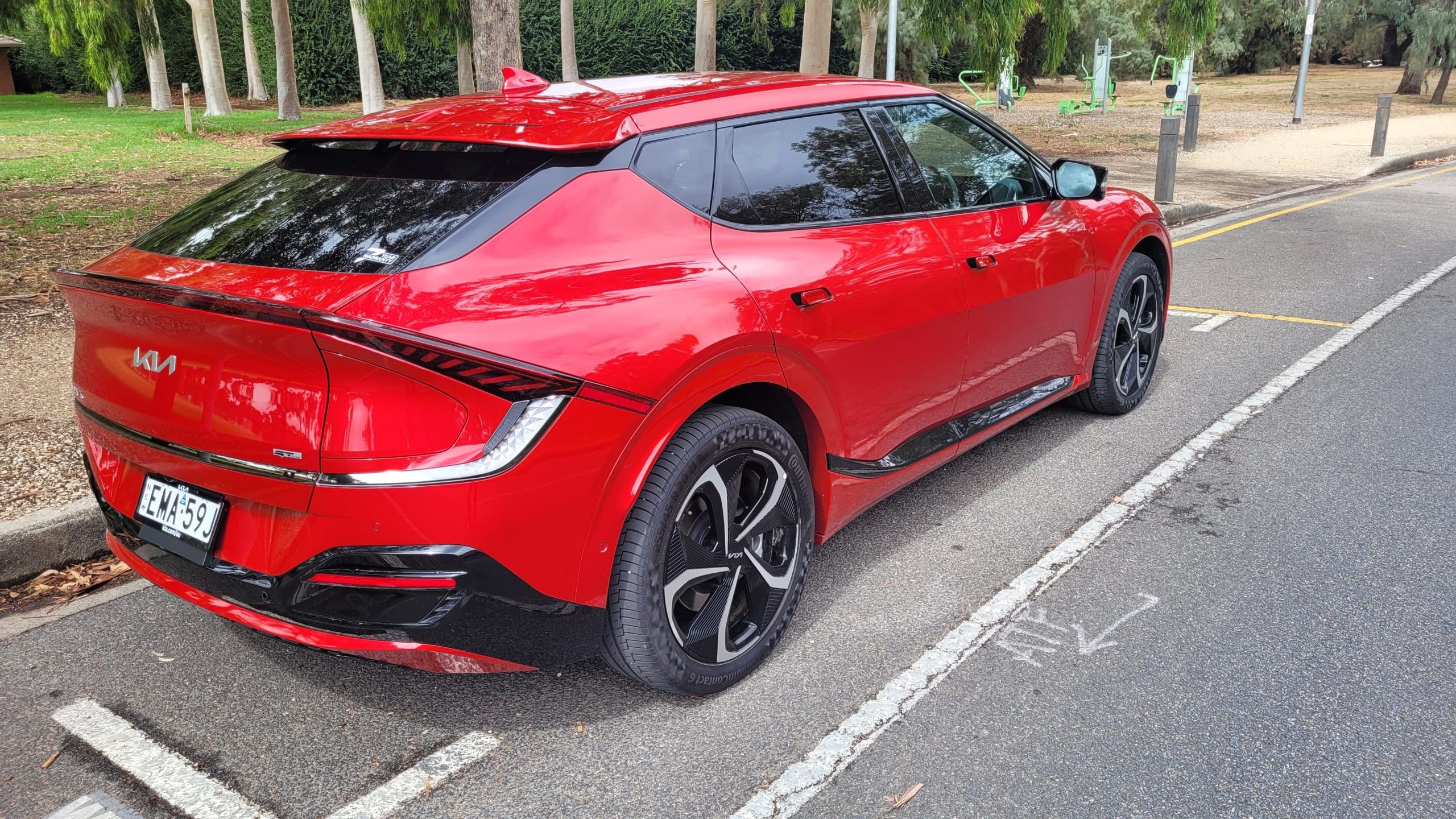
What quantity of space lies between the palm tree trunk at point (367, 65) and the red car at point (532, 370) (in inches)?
883

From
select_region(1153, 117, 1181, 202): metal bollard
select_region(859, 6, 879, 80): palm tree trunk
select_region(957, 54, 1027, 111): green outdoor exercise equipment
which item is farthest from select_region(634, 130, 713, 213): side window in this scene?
select_region(957, 54, 1027, 111): green outdoor exercise equipment

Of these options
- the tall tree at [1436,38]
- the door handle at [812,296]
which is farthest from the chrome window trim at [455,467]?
the tall tree at [1436,38]

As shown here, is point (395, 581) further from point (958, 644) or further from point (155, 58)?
point (155, 58)

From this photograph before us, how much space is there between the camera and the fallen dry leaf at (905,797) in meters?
2.59

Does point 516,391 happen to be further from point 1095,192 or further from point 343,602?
point 1095,192

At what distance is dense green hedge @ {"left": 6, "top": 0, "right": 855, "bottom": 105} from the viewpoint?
33.1 metres

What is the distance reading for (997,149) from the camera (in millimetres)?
4395

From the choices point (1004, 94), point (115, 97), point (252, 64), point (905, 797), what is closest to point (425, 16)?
point (905, 797)

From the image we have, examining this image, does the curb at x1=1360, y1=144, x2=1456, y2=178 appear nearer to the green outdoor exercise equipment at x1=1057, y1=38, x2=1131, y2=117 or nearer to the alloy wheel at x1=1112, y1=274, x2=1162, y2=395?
the green outdoor exercise equipment at x1=1057, y1=38, x2=1131, y2=117

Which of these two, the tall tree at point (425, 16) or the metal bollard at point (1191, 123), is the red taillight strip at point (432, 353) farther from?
the metal bollard at point (1191, 123)

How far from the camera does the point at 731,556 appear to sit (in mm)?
3045

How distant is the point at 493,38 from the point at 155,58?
26.0 m

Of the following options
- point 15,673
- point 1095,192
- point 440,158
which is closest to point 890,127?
point 1095,192

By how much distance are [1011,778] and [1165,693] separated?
0.64 m
